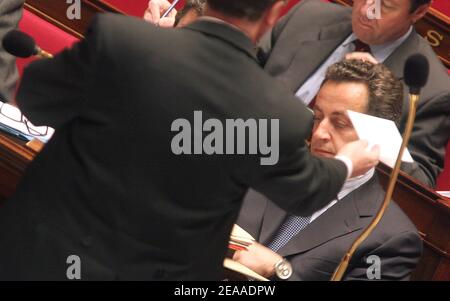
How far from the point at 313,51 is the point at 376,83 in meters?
0.43

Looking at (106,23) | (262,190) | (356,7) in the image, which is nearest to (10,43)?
(106,23)

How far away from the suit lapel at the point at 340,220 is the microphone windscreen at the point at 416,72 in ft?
1.63

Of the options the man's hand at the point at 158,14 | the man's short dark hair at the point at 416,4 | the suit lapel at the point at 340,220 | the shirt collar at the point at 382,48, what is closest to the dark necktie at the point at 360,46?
the shirt collar at the point at 382,48

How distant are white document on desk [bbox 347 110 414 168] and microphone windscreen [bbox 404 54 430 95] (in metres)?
0.13

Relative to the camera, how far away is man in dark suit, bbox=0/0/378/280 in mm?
1297

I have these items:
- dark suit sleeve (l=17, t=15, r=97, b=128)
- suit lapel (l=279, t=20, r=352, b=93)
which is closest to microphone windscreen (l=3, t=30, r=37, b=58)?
dark suit sleeve (l=17, t=15, r=97, b=128)

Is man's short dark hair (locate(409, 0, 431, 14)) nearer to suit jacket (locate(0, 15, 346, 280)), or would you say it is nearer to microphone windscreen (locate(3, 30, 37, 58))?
suit jacket (locate(0, 15, 346, 280))

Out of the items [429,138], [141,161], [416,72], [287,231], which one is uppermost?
[416,72]

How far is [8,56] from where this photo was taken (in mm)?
2363

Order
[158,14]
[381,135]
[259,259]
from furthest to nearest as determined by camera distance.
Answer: [158,14] < [259,259] < [381,135]

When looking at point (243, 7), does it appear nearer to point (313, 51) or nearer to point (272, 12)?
point (272, 12)

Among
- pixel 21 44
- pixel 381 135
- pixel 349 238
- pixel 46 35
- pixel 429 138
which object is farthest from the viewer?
pixel 46 35

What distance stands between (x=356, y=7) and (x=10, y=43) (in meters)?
1.22

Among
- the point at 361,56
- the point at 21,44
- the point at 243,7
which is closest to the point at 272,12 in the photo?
the point at 243,7
